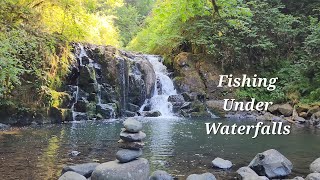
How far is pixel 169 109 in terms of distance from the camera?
848 inches

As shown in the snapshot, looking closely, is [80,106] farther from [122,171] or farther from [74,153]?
[122,171]

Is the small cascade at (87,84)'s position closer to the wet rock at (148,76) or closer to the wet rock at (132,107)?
the wet rock at (132,107)

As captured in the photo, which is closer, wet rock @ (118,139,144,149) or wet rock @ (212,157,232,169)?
wet rock @ (118,139,144,149)

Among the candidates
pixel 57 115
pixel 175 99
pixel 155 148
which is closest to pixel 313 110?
pixel 175 99

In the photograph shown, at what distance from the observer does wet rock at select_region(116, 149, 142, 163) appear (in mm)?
7176

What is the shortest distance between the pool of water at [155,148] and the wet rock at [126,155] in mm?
1066

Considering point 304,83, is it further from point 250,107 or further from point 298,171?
point 298,171

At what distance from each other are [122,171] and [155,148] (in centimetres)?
375

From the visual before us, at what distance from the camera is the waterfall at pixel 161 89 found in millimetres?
21620

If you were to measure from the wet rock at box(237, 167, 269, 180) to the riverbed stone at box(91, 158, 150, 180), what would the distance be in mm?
2079

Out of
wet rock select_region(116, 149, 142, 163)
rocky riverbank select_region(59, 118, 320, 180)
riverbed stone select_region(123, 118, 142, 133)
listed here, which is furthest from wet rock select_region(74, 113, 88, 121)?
wet rock select_region(116, 149, 142, 163)

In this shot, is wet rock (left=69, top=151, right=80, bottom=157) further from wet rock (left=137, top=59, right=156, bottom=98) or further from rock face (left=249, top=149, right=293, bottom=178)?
wet rock (left=137, top=59, right=156, bottom=98)

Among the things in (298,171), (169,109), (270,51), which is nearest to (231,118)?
(169,109)

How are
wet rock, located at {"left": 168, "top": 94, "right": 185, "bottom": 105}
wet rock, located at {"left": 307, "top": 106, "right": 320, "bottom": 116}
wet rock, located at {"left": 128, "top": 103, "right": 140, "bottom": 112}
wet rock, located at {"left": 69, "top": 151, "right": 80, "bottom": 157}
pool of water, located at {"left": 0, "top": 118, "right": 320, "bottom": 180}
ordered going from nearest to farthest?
pool of water, located at {"left": 0, "top": 118, "right": 320, "bottom": 180}, wet rock, located at {"left": 69, "top": 151, "right": 80, "bottom": 157}, wet rock, located at {"left": 307, "top": 106, "right": 320, "bottom": 116}, wet rock, located at {"left": 128, "top": 103, "right": 140, "bottom": 112}, wet rock, located at {"left": 168, "top": 94, "right": 185, "bottom": 105}
